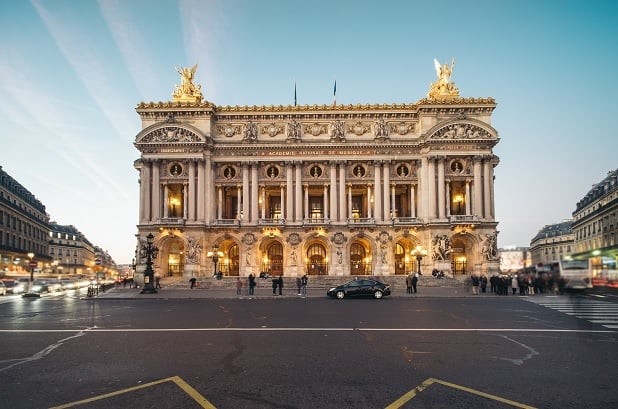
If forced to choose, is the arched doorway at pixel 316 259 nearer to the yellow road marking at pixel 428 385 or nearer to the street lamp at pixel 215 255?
the street lamp at pixel 215 255

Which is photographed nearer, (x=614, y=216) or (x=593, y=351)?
(x=593, y=351)

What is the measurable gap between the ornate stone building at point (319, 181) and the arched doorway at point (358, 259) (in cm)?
16

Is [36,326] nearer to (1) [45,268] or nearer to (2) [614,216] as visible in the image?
(2) [614,216]

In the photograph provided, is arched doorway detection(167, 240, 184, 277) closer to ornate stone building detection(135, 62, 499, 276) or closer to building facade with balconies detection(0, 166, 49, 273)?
ornate stone building detection(135, 62, 499, 276)

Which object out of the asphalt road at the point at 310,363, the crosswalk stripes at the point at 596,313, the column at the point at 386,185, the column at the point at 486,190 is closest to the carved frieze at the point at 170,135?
the column at the point at 386,185

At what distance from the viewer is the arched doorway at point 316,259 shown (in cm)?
5403

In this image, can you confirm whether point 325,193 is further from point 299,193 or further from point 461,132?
point 461,132

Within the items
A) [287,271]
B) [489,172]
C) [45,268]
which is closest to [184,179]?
[287,271]

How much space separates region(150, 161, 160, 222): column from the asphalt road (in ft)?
115

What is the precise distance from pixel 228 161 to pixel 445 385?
4754cm

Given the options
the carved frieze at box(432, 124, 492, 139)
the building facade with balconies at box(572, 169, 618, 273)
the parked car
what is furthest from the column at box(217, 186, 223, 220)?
the building facade with balconies at box(572, 169, 618, 273)

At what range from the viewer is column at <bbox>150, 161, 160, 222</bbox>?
2036 inches

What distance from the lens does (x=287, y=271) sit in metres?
50.8

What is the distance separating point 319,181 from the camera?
175ft
